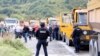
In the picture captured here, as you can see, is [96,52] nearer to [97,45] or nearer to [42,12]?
[97,45]

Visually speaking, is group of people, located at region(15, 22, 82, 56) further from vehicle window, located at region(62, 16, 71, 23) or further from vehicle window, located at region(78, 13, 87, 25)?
vehicle window, located at region(62, 16, 71, 23)

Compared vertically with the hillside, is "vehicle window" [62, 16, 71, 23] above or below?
above

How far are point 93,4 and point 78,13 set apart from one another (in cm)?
1067

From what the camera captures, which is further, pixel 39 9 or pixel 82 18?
pixel 39 9

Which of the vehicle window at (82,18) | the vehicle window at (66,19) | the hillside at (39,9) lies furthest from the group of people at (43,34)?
the hillside at (39,9)

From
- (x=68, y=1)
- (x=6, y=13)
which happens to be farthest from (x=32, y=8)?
(x=68, y=1)

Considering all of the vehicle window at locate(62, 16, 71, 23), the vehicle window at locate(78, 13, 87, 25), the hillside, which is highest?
the vehicle window at locate(78, 13, 87, 25)

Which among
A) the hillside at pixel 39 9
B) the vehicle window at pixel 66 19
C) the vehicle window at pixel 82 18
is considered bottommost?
the hillside at pixel 39 9

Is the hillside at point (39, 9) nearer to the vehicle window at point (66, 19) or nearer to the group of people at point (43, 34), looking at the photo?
the vehicle window at point (66, 19)

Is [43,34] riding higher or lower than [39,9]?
higher

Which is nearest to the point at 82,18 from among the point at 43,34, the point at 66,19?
the point at 66,19

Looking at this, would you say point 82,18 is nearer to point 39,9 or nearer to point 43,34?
point 43,34

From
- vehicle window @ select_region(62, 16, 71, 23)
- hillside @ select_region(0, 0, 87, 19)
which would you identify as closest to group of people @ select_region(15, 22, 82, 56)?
vehicle window @ select_region(62, 16, 71, 23)

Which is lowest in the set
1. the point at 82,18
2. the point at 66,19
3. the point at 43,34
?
the point at 66,19
